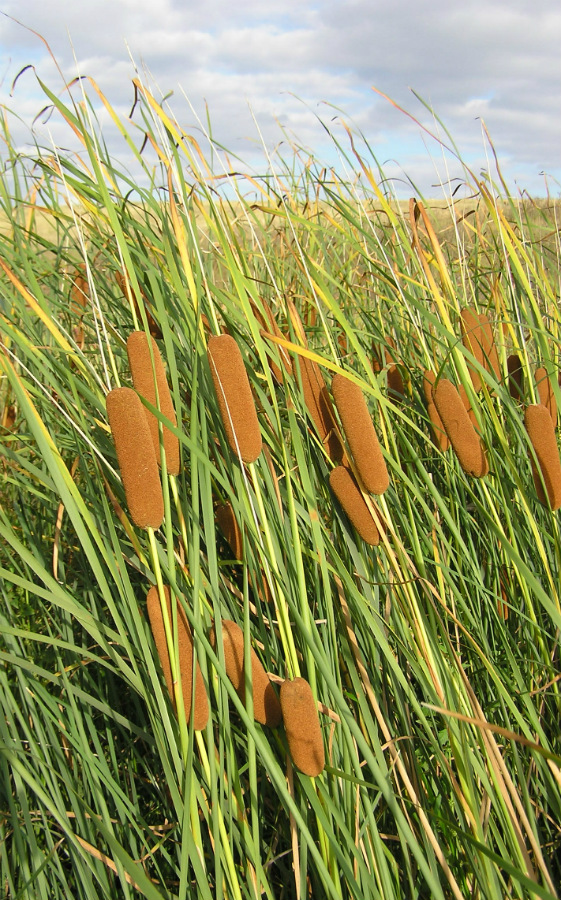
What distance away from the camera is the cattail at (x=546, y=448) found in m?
1.06

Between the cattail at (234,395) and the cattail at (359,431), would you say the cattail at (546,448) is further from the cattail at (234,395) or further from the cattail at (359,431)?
the cattail at (234,395)

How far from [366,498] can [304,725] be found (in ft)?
1.21

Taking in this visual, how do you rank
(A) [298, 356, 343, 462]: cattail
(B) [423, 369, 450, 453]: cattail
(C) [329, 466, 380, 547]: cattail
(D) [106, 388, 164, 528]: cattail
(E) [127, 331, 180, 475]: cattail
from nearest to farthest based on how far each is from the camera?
(D) [106, 388, 164, 528]: cattail → (E) [127, 331, 180, 475]: cattail → (C) [329, 466, 380, 547]: cattail → (A) [298, 356, 343, 462]: cattail → (B) [423, 369, 450, 453]: cattail

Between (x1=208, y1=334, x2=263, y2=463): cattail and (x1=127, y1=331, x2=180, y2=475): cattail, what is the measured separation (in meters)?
0.08

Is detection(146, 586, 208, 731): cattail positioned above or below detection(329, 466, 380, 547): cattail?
below

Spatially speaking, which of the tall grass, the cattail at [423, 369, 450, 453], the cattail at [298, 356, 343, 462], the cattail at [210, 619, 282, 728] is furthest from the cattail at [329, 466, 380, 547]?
the cattail at [423, 369, 450, 453]

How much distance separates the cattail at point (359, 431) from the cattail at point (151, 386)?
0.25 metres

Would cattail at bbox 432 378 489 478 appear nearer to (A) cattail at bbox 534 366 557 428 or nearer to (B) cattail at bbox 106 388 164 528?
(A) cattail at bbox 534 366 557 428

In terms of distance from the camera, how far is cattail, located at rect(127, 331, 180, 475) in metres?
0.89

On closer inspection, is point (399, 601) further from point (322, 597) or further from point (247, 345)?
point (247, 345)

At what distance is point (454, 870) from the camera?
Answer: 3.50 ft

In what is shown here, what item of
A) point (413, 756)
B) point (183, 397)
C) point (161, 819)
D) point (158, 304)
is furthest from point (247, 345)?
point (161, 819)

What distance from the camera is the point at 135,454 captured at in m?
0.79

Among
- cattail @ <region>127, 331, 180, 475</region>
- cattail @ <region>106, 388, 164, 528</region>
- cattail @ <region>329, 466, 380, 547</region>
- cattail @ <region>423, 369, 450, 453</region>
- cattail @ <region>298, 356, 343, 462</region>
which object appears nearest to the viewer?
cattail @ <region>106, 388, 164, 528</region>
